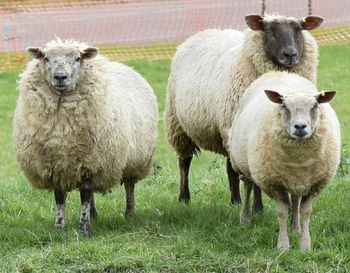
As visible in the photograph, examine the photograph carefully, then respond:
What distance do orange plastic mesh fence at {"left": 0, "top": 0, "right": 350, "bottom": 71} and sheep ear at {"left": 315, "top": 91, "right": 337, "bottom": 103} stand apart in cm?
1048

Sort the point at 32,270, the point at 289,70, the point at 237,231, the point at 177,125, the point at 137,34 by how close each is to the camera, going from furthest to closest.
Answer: the point at 137,34 < the point at 177,125 < the point at 289,70 < the point at 237,231 < the point at 32,270

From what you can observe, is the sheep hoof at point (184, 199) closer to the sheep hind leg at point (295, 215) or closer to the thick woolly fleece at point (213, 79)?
the thick woolly fleece at point (213, 79)

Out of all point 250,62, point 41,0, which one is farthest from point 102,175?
point 41,0

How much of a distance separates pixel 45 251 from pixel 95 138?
49.4 inches

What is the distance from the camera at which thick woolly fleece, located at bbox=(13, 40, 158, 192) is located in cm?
777

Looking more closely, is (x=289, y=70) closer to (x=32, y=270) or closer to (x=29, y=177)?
(x=29, y=177)

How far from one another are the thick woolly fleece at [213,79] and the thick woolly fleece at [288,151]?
1.02 m

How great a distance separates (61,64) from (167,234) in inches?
65.0

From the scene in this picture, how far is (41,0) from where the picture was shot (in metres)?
21.9

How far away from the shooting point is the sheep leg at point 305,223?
7016 millimetres

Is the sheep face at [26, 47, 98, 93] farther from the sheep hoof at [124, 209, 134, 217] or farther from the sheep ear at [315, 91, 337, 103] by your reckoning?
the sheep ear at [315, 91, 337, 103]

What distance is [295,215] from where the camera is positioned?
7.33 meters

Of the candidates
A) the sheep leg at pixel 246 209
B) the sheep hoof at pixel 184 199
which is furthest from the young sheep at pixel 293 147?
the sheep hoof at pixel 184 199

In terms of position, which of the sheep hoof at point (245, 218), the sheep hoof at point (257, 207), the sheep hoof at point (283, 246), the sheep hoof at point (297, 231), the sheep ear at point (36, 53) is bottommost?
the sheep hoof at point (257, 207)
